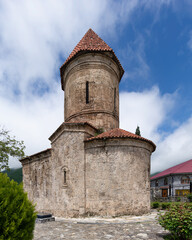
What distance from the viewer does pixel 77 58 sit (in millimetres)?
12547

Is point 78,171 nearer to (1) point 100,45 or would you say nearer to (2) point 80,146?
(2) point 80,146

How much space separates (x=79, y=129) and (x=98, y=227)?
4608mm

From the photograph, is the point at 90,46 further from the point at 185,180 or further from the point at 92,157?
the point at 185,180

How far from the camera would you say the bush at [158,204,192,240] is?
185 inches

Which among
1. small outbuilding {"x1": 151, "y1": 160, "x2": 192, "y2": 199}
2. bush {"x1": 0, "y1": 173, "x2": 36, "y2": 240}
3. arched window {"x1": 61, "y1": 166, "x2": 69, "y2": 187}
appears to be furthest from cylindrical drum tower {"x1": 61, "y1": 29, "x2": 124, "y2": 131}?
small outbuilding {"x1": 151, "y1": 160, "x2": 192, "y2": 199}

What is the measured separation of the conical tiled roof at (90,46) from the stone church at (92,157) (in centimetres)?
7

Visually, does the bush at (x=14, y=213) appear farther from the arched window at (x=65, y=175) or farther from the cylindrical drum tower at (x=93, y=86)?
the cylindrical drum tower at (x=93, y=86)

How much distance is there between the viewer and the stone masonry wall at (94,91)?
11836 mm

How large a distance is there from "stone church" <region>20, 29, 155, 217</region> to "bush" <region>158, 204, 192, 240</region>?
385cm

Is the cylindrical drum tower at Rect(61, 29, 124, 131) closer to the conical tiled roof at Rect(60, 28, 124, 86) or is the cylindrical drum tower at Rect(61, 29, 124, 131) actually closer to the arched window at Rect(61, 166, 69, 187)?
Result: the conical tiled roof at Rect(60, 28, 124, 86)

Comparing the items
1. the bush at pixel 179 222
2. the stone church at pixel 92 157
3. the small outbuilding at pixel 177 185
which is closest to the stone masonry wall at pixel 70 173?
the stone church at pixel 92 157

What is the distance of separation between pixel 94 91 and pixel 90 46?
3111mm

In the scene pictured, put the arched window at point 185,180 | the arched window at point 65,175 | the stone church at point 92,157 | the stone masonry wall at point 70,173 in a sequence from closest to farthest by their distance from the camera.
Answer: the stone church at point 92,157, the stone masonry wall at point 70,173, the arched window at point 65,175, the arched window at point 185,180

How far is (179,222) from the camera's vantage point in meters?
→ 4.77
